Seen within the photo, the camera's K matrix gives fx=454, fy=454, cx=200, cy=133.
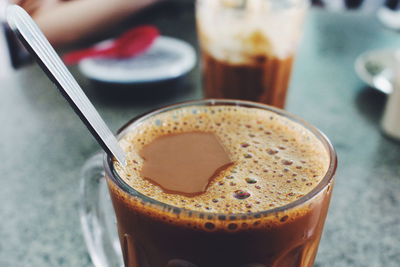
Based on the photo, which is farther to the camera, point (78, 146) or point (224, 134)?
point (78, 146)

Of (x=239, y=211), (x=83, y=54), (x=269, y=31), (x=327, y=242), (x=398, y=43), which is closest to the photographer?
(x=239, y=211)

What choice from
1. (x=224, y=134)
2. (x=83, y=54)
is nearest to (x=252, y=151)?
(x=224, y=134)

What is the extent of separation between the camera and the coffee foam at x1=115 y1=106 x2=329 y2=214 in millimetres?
486

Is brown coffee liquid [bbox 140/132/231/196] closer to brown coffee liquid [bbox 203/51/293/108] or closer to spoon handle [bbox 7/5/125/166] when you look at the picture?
spoon handle [bbox 7/5/125/166]

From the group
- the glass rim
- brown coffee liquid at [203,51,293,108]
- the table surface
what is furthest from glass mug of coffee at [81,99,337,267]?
brown coffee liquid at [203,51,293,108]

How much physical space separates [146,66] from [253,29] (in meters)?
0.39

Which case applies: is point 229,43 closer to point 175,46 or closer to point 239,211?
point 175,46

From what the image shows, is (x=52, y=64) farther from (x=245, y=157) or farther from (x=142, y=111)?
(x=142, y=111)

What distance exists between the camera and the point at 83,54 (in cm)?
132

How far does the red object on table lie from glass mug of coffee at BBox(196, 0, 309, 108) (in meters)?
0.32

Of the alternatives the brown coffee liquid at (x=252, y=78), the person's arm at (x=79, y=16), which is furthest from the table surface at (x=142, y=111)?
the person's arm at (x=79, y=16)

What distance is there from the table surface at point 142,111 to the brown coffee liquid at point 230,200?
233mm

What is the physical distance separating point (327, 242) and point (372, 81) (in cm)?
60

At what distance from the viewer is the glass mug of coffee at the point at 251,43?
100 centimetres
